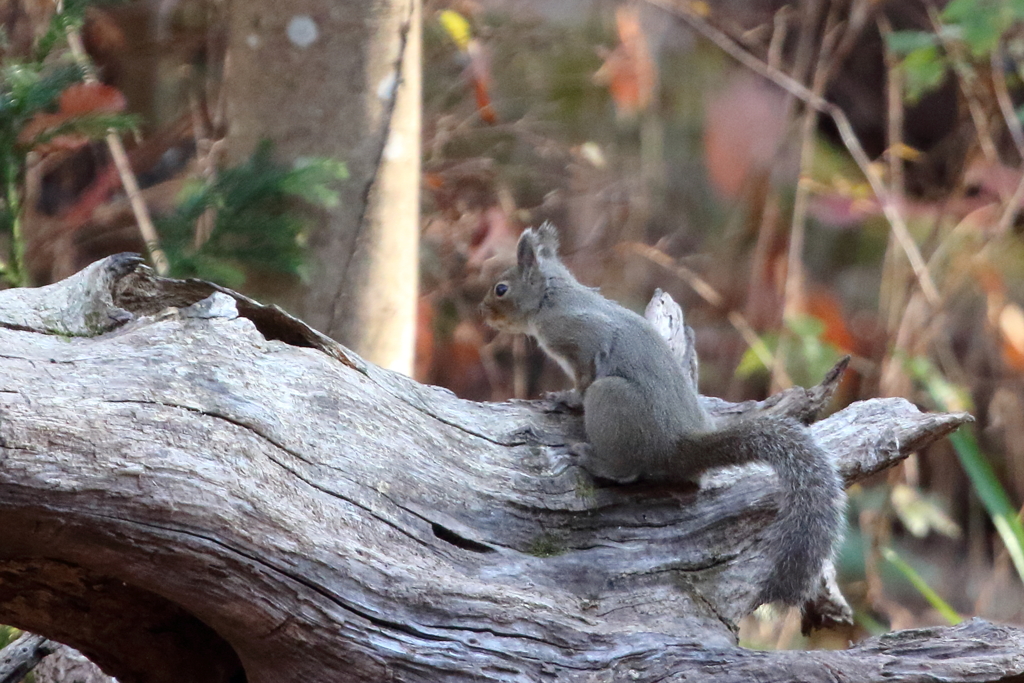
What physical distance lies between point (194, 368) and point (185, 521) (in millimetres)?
291

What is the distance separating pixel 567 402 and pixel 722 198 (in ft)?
11.4

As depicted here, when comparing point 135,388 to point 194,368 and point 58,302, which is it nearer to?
point 194,368

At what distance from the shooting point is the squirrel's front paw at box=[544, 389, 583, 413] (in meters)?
2.27

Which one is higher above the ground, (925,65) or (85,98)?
(925,65)

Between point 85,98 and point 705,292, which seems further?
point 705,292

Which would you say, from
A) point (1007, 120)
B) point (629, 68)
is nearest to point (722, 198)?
point (629, 68)

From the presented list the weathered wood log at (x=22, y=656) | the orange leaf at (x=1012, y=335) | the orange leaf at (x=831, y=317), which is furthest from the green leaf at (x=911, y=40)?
the weathered wood log at (x=22, y=656)

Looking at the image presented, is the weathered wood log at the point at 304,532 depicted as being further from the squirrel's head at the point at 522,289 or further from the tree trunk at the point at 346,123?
the tree trunk at the point at 346,123

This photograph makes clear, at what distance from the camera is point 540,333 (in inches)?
95.2

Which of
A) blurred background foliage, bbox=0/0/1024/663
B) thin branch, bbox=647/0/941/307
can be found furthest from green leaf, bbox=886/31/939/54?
thin branch, bbox=647/0/941/307

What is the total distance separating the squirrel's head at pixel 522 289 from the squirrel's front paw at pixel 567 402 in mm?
291

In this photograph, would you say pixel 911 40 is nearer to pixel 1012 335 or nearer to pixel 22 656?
pixel 1012 335

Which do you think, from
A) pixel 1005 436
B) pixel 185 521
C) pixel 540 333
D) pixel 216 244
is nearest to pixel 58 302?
pixel 185 521

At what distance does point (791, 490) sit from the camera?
1834mm
